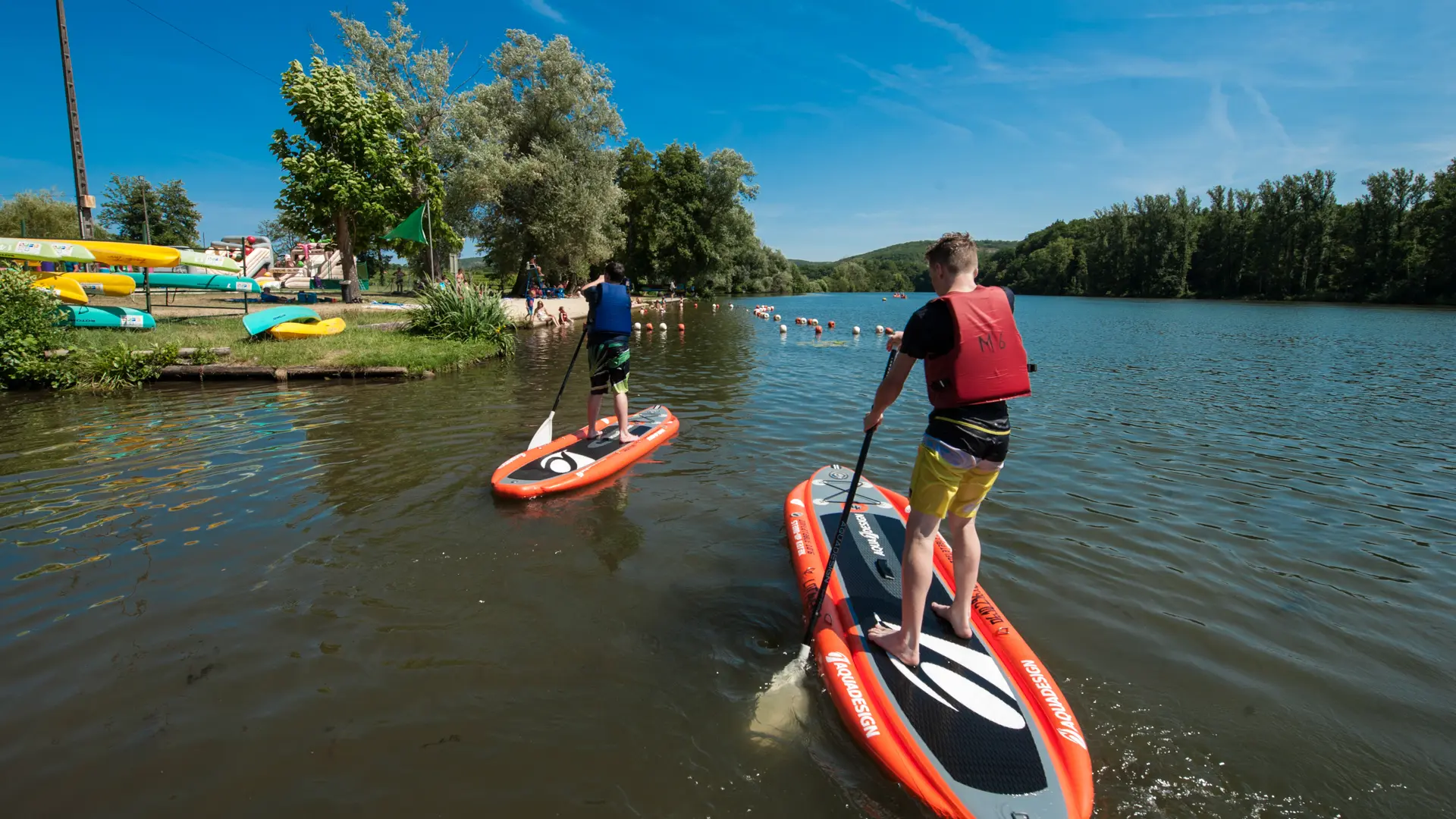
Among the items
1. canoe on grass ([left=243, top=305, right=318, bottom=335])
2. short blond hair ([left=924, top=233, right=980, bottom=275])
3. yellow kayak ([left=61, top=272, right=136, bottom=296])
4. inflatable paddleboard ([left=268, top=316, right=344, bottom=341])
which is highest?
yellow kayak ([left=61, top=272, right=136, bottom=296])

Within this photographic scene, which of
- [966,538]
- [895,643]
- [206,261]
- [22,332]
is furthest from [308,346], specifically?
[966,538]

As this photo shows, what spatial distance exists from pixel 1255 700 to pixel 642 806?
11.8 feet

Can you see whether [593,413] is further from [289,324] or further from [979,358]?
[289,324]

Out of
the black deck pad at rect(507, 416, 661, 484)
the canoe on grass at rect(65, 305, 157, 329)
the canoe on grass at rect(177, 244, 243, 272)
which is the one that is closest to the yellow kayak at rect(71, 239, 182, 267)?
the canoe on grass at rect(177, 244, 243, 272)

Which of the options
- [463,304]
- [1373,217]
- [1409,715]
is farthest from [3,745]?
[1373,217]

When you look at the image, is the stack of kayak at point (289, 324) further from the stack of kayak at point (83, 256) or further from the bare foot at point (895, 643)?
the bare foot at point (895, 643)

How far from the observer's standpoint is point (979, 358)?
11.0 feet

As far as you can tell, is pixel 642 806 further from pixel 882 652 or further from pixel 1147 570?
pixel 1147 570

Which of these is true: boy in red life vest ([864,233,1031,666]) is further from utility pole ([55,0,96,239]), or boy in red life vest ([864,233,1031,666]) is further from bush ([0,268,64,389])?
utility pole ([55,0,96,239])

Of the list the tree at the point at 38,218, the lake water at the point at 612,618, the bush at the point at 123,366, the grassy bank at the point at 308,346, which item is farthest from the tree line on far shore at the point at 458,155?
the tree at the point at 38,218

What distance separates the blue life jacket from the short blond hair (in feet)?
15.7

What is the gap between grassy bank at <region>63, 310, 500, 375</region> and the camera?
1301 cm

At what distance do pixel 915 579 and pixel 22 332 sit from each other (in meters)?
16.1

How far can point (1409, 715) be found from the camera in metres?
3.50
